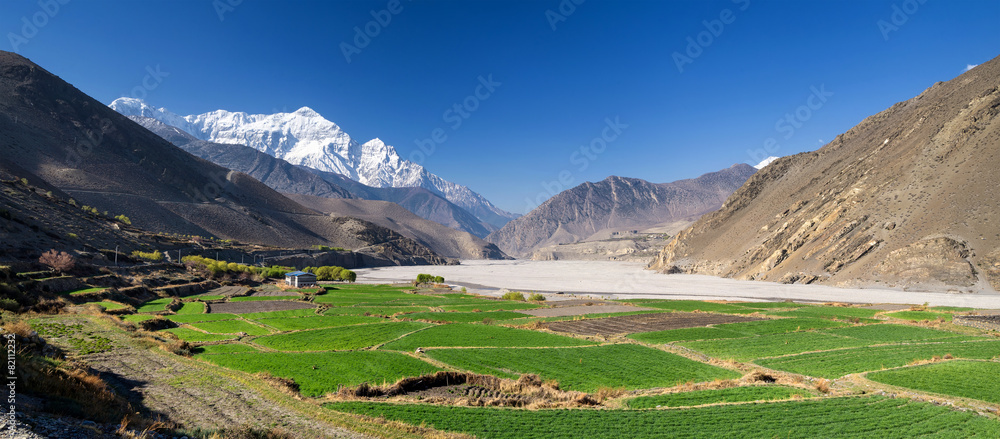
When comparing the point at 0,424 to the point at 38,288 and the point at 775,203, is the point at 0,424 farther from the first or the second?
the point at 775,203

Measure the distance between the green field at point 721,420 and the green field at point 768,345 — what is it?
1219 centimetres

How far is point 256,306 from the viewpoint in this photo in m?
55.4

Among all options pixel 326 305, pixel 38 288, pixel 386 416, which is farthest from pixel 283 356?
pixel 326 305

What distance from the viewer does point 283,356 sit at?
2816cm

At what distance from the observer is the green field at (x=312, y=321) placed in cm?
4200

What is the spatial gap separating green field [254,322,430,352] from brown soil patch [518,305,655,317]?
59.5 feet

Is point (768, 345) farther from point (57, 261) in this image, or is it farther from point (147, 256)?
point (147, 256)

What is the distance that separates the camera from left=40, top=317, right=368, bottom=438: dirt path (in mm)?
14992

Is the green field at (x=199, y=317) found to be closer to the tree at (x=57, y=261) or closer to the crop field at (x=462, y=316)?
the crop field at (x=462, y=316)

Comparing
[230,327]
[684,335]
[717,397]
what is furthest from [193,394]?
[684,335]

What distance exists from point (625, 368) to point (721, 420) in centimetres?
982

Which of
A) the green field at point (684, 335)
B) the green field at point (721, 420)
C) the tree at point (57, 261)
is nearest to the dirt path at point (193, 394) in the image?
the green field at point (721, 420)

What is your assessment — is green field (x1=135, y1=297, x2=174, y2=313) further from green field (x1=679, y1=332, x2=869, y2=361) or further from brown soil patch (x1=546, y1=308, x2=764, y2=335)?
green field (x1=679, y1=332, x2=869, y2=361)

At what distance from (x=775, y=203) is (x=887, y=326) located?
12210 centimetres
